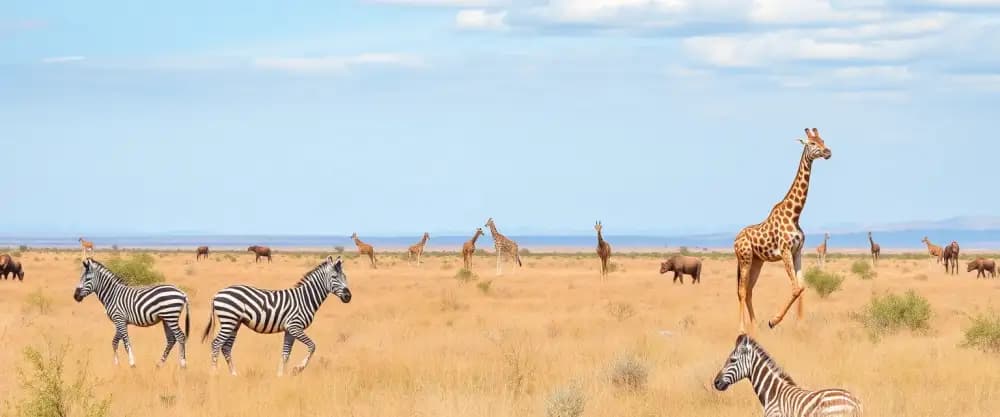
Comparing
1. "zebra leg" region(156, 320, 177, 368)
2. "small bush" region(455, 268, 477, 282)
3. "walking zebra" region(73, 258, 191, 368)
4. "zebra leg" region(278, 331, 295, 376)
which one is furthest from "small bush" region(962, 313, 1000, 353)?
"small bush" region(455, 268, 477, 282)

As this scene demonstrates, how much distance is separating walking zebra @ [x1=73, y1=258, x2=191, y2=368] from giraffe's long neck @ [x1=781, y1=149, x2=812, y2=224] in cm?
828

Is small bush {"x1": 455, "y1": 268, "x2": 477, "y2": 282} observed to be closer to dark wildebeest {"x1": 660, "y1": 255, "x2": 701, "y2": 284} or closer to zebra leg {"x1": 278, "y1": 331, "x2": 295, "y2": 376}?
dark wildebeest {"x1": 660, "y1": 255, "x2": 701, "y2": 284}

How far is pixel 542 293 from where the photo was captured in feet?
130

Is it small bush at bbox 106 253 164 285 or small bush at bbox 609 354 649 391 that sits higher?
small bush at bbox 106 253 164 285

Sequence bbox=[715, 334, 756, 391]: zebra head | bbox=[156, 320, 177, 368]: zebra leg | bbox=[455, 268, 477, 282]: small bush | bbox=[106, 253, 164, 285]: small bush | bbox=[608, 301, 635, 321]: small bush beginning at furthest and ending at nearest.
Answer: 1. bbox=[455, 268, 477, 282]: small bush
2. bbox=[106, 253, 164, 285]: small bush
3. bbox=[608, 301, 635, 321]: small bush
4. bbox=[156, 320, 177, 368]: zebra leg
5. bbox=[715, 334, 756, 391]: zebra head

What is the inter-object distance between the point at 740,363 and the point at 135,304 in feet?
29.6

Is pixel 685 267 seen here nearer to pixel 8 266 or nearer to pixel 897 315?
pixel 897 315

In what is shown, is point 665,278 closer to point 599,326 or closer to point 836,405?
point 599,326

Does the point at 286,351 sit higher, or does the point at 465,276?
the point at 465,276

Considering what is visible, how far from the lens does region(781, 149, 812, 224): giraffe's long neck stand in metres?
16.6

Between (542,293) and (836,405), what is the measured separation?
29.2 metres

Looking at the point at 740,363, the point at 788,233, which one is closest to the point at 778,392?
the point at 740,363

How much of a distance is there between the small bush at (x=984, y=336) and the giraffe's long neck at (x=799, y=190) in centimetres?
439

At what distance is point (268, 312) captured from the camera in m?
16.2
